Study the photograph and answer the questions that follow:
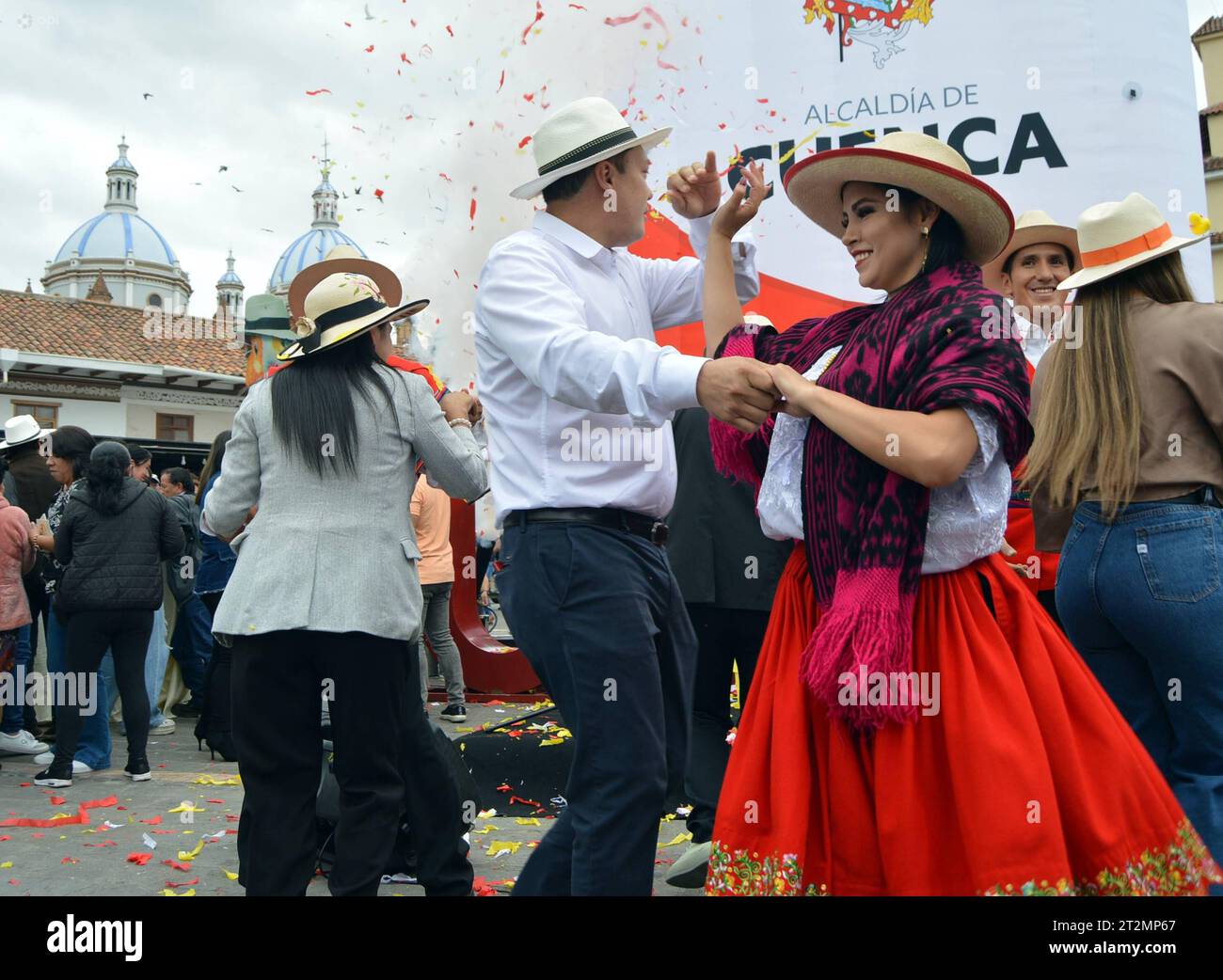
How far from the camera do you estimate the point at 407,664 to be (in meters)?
3.20

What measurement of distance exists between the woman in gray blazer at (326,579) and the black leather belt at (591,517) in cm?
73

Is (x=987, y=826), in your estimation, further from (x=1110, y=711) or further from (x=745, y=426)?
(x=745, y=426)

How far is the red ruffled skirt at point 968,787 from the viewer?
6.00 ft

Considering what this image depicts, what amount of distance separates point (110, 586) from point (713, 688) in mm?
3499

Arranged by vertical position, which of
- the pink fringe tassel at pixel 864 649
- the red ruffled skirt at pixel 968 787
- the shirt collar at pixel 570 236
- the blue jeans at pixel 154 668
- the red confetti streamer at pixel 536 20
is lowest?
the blue jeans at pixel 154 668

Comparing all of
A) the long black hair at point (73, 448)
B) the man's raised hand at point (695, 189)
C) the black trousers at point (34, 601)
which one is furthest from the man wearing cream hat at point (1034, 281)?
the black trousers at point (34, 601)

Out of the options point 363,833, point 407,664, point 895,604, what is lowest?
point 363,833

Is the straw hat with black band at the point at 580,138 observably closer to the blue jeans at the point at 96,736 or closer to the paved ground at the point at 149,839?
the paved ground at the point at 149,839

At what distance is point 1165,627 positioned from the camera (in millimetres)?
2691
